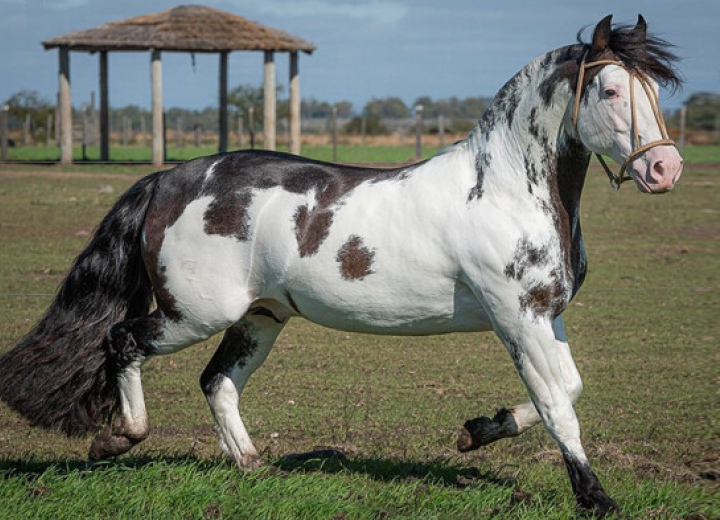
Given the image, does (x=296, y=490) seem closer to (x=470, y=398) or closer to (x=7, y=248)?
(x=470, y=398)

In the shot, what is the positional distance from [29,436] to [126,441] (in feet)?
4.60

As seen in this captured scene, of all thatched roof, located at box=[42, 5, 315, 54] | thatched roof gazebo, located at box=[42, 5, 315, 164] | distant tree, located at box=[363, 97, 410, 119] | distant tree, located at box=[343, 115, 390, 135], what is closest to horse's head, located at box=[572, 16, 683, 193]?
thatched roof gazebo, located at box=[42, 5, 315, 164]

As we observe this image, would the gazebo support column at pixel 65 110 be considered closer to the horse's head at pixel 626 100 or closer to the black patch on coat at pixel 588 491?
A: the horse's head at pixel 626 100

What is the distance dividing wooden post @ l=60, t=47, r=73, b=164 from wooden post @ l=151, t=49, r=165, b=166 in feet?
7.90

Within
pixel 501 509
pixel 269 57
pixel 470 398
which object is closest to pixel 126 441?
pixel 501 509

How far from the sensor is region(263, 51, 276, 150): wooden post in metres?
30.1

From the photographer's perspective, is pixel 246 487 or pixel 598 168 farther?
pixel 598 168

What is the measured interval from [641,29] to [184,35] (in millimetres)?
27355

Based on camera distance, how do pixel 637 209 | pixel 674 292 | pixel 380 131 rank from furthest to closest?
1. pixel 380 131
2. pixel 637 209
3. pixel 674 292

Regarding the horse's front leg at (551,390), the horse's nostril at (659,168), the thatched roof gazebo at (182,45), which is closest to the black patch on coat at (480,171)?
the horse's front leg at (551,390)

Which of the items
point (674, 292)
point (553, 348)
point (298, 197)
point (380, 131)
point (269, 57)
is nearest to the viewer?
point (553, 348)

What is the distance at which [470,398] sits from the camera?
27.3ft

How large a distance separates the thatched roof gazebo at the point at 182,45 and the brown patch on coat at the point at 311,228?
2434cm

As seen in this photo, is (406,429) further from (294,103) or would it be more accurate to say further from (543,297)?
(294,103)
